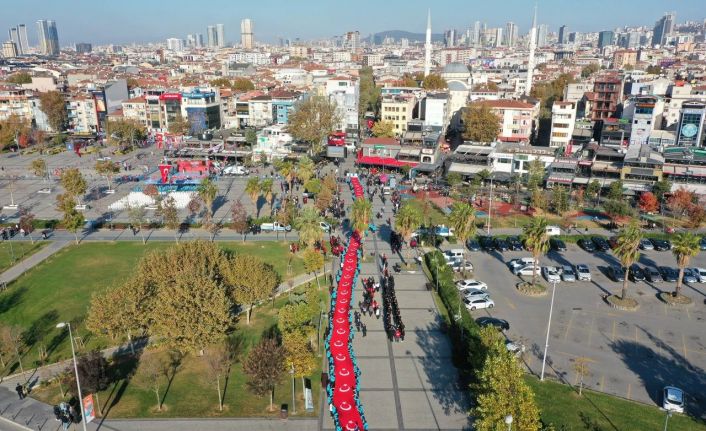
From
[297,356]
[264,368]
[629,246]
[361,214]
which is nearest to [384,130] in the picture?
[361,214]

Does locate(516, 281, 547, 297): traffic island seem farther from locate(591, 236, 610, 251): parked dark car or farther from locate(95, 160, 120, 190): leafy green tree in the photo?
locate(95, 160, 120, 190): leafy green tree

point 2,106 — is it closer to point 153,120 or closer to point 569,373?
point 153,120

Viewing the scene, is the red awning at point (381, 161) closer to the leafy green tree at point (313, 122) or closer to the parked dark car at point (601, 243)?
the leafy green tree at point (313, 122)

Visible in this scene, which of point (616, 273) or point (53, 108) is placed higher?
point (53, 108)

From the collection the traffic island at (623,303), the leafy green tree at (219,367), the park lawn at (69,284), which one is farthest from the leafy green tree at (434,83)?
the leafy green tree at (219,367)

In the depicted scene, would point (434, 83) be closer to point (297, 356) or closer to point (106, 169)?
point (106, 169)
